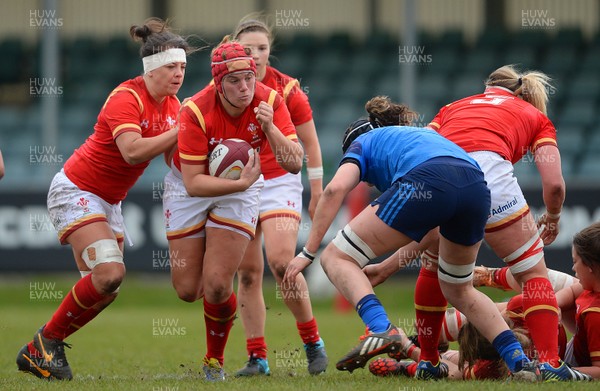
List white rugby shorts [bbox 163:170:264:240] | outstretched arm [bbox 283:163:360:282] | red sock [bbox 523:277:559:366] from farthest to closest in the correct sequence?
1. white rugby shorts [bbox 163:170:264:240]
2. red sock [bbox 523:277:559:366]
3. outstretched arm [bbox 283:163:360:282]

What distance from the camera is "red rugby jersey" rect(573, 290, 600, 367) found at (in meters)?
5.80

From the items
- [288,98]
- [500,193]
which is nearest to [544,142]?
[500,193]

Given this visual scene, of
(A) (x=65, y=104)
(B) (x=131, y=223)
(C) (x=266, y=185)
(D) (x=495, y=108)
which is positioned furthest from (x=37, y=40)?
(D) (x=495, y=108)

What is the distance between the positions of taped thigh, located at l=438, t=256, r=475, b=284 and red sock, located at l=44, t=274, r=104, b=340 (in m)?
2.12

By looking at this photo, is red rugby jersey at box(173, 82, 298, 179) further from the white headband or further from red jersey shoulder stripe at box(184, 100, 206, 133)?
the white headband

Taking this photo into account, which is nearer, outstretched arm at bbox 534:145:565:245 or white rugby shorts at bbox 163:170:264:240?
outstretched arm at bbox 534:145:565:245

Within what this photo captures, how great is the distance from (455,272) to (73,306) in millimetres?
2362

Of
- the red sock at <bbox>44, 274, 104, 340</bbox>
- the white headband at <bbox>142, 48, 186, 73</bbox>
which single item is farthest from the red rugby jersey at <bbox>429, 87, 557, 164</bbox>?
the red sock at <bbox>44, 274, 104, 340</bbox>

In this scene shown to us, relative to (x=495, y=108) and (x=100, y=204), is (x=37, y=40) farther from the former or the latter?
(x=495, y=108)

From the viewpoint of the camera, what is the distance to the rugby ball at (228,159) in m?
6.07

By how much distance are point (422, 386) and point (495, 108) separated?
173 centimetres

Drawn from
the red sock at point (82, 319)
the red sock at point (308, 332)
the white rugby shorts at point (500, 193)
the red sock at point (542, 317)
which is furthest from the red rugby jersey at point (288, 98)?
the red sock at point (542, 317)

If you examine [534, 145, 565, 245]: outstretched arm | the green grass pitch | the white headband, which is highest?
the white headband

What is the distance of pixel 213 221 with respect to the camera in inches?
251
